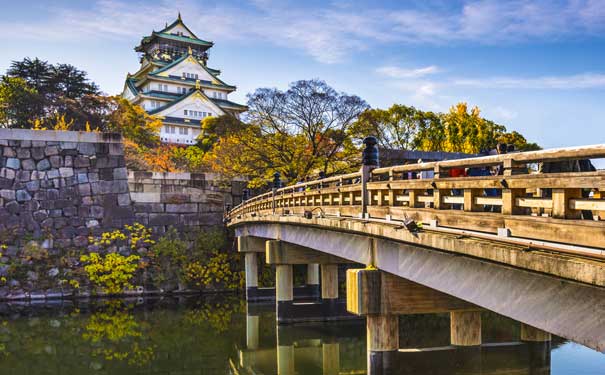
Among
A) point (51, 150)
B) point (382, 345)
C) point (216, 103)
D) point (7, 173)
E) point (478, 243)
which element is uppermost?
point (216, 103)

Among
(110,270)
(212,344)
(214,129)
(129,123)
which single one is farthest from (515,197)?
(214,129)

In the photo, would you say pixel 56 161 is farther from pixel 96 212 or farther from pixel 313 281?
pixel 313 281

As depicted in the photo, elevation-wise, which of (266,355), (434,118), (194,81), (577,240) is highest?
(194,81)

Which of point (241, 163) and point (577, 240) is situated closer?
point (577, 240)

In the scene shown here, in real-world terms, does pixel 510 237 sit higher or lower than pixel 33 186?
lower

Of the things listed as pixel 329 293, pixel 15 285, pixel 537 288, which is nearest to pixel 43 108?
pixel 15 285

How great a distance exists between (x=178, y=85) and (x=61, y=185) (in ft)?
131

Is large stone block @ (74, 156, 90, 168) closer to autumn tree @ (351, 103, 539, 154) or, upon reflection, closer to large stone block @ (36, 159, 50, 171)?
large stone block @ (36, 159, 50, 171)

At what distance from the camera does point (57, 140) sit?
28969mm

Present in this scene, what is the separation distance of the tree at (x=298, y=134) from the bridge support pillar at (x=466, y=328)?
62.0 ft

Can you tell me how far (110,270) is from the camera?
27859 millimetres

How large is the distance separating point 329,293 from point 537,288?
46.5 ft

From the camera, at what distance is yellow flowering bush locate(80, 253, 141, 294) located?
27.5 metres

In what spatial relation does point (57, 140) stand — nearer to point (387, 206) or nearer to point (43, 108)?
point (43, 108)
